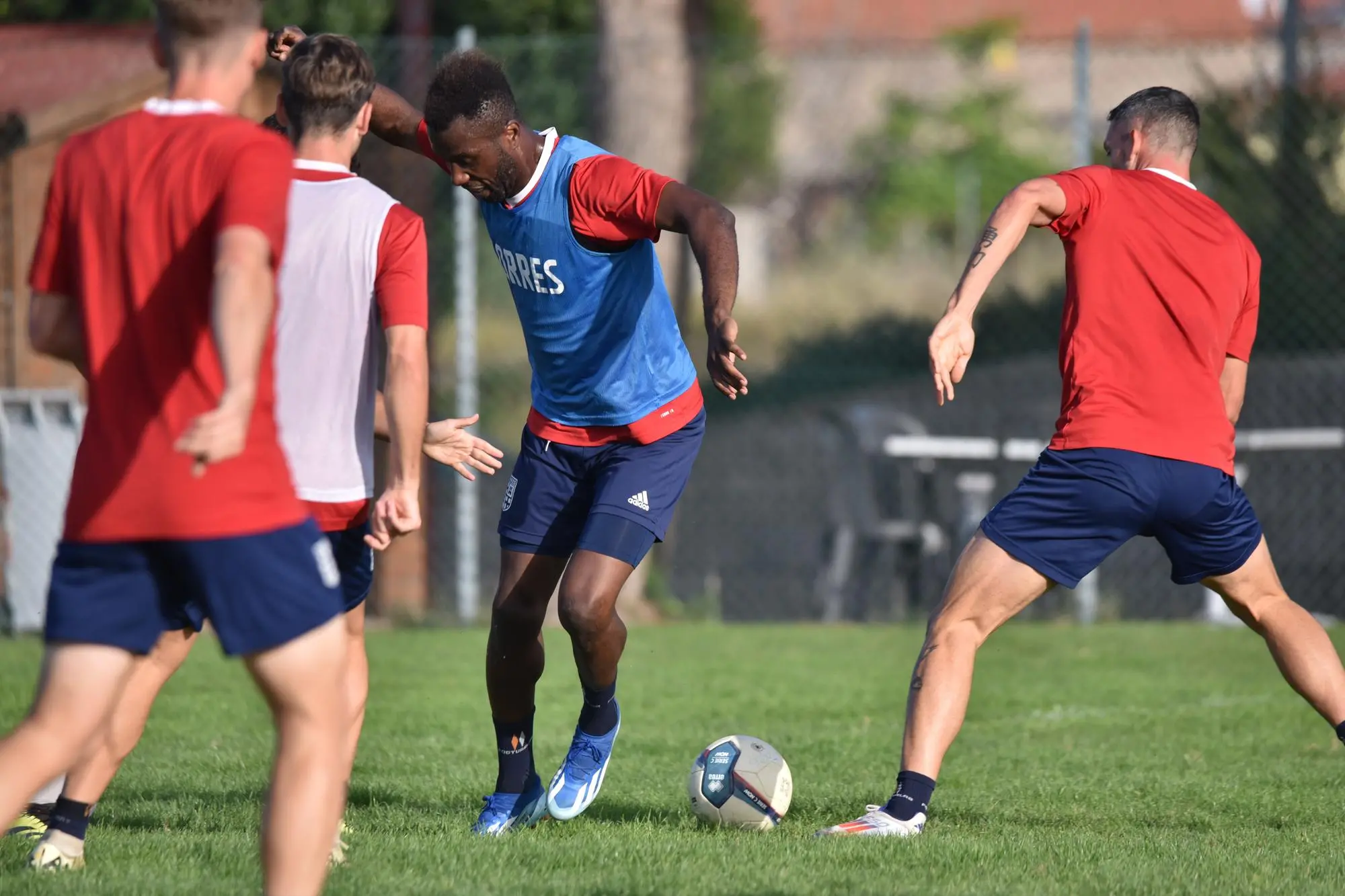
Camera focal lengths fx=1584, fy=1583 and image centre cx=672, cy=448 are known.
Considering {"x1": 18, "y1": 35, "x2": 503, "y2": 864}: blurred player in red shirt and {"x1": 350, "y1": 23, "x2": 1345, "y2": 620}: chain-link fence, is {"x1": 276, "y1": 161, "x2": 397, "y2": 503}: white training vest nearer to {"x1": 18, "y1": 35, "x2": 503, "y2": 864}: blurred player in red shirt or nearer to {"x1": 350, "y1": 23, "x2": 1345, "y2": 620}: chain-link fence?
{"x1": 18, "y1": 35, "x2": 503, "y2": 864}: blurred player in red shirt

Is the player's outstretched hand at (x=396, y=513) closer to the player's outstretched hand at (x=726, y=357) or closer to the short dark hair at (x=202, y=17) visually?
the player's outstretched hand at (x=726, y=357)

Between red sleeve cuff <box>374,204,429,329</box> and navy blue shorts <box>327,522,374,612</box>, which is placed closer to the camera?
red sleeve cuff <box>374,204,429,329</box>

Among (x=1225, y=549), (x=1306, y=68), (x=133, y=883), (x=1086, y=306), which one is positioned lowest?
(x=133, y=883)

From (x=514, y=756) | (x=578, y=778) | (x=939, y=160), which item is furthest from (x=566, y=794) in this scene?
(x=939, y=160)

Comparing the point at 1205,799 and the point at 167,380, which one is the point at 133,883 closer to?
the point at 167,380

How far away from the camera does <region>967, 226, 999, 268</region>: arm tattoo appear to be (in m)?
4.71

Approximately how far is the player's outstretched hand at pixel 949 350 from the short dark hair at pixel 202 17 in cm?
208

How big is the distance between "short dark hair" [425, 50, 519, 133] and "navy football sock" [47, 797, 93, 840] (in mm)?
2299

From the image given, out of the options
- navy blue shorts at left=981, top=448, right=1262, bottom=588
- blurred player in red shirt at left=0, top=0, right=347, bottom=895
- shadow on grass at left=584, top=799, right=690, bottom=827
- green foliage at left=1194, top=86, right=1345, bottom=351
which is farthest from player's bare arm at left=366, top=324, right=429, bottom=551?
green foliage at left=1194, top=86, right=1345, bottom=351

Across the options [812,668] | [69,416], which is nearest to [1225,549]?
[812,668]

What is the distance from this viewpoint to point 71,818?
4473 mm

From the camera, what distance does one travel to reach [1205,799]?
565 cm

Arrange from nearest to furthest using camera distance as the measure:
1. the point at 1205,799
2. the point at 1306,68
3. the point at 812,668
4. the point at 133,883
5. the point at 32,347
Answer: the point at 32,347
the point at 133,883
the point at 1205,799
the point at 812,668
the point at 1306,68

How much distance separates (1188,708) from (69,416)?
762 centimetres
